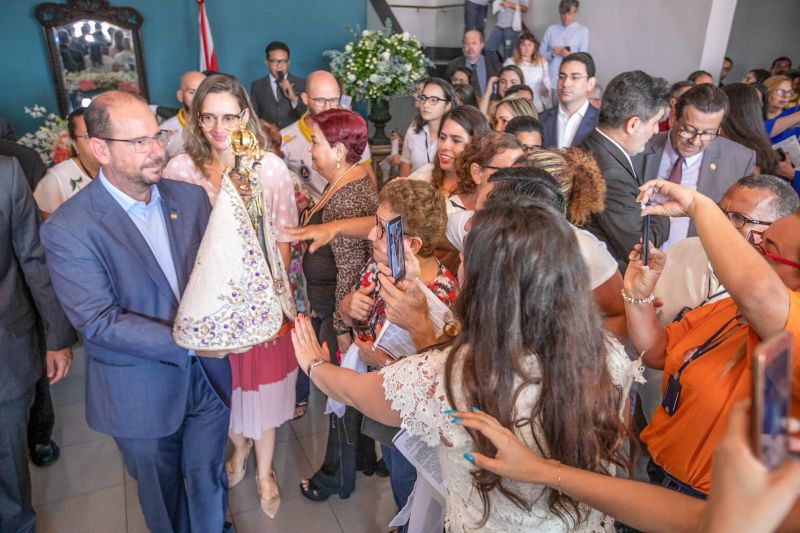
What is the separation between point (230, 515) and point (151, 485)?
68cm

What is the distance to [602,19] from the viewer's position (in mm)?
6438

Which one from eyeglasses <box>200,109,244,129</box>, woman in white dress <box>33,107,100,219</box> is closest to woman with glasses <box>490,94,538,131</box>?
eyeglasses <box>200,109,244,129</box>

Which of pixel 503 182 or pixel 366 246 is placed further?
pixel 366 246

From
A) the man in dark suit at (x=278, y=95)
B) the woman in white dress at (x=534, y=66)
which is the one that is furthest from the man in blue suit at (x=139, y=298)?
the woman in white dress at (x=534, y=66)

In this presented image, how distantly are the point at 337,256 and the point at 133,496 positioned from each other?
1.60m

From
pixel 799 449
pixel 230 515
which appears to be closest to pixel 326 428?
pixel 230 515

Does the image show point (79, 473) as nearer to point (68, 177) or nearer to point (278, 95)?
point (68, 177)

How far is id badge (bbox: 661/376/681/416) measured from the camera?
4.95 ft

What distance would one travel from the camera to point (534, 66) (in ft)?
19.7

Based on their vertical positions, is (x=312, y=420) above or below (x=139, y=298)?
below

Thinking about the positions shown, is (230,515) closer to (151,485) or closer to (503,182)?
(151,485)

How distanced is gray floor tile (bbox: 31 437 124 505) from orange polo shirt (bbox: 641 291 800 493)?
2.56 meters

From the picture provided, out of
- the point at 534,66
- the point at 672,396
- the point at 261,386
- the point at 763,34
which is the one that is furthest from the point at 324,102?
the point at 763,34

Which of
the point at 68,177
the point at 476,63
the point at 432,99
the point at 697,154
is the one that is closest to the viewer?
the point at 68,177
